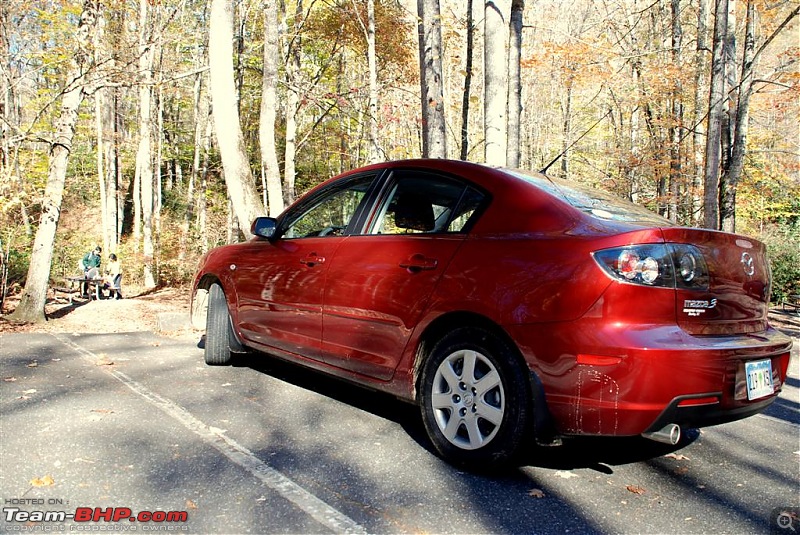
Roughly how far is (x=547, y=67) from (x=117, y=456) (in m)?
19.2

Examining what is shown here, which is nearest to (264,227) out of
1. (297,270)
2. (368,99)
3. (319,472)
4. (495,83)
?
(297,270)

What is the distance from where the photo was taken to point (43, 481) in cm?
265

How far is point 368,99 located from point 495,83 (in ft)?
38.6

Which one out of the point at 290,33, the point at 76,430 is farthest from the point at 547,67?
the point at 76,430

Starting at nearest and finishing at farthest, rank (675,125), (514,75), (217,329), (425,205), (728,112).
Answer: (425,205), (217,329), (514,75), (728,112), (675,125)

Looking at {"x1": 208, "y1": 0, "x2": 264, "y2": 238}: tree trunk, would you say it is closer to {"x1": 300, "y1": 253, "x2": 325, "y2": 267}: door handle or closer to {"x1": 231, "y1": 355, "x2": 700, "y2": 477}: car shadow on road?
{"x1": 231, "y1": 355, "x2": 700, "y2": 477}: car shadow on road

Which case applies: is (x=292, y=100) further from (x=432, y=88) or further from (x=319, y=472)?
(x=319, y=472)

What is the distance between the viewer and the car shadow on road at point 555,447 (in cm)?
313

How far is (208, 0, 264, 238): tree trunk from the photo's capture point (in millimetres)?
9234

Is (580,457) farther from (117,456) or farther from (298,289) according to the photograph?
(117,456)

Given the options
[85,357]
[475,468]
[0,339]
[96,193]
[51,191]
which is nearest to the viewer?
[475,468]

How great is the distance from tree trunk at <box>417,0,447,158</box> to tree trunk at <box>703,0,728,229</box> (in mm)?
6486

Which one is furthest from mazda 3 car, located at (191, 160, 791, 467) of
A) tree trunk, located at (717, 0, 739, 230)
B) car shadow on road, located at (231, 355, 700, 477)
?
tree trunk, located at (717, 0, 739, 230)

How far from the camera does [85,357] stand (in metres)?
5.66
